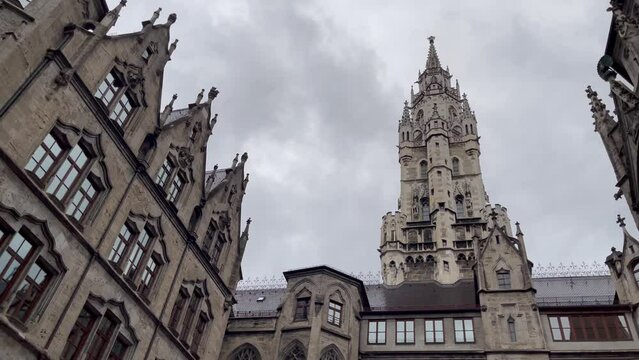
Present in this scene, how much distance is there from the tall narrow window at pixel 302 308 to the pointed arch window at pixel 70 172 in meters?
16.6

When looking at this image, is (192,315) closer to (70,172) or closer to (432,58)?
(70,172)

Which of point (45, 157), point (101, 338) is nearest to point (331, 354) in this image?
point (101, 338)

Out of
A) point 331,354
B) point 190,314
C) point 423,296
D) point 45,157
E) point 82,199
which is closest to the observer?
point 45,157

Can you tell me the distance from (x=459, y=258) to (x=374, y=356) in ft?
98.8

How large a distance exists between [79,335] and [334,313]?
17.3 metres

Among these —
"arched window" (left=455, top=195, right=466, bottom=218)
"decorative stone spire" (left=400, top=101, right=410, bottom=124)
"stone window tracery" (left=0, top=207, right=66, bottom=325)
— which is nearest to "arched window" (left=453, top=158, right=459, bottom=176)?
"arched window" (left=455, top=195, right=466, bottom=218)

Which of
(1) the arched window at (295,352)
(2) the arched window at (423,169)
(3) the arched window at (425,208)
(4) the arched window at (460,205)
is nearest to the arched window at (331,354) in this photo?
(1) the arched window at (295,352)

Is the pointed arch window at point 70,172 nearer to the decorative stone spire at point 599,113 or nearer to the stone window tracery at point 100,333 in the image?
the stone window tracery at point 100,333

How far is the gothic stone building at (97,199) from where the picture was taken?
15977 millimetres

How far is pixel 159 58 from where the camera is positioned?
84.2ft

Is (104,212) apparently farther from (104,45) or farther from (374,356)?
(374,356)

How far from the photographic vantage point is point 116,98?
2139cm

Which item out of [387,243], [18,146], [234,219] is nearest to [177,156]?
[234,219]

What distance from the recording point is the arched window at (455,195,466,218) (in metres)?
65.5
